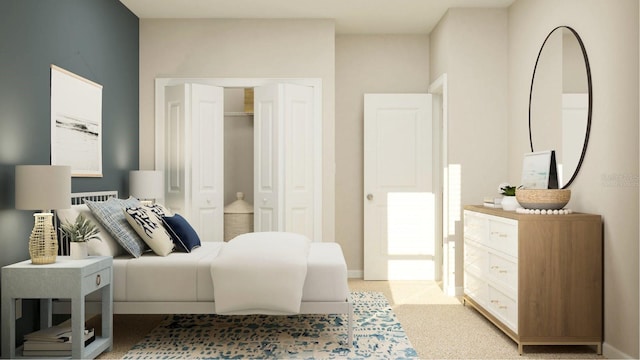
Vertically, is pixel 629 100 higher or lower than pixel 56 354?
higher

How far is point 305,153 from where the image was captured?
17.3 ft

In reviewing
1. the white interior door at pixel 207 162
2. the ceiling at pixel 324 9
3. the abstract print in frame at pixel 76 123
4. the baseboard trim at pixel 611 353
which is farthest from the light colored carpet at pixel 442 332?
the ceiling at pixel 324 9

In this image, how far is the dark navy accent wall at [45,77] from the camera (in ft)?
10.1

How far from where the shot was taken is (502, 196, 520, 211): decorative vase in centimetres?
376

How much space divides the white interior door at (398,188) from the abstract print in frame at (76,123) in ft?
9.12

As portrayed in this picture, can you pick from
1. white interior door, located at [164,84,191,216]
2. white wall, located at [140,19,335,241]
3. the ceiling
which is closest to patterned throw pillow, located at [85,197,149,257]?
white interior door, located at [164,84,191,216]

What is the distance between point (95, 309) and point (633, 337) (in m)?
3.30

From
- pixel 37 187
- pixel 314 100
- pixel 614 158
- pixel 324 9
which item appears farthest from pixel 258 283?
pixel 324 9

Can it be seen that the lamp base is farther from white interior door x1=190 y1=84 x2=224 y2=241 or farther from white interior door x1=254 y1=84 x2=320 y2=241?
A: white interior door x1=254 y1=84 x2=320 y2=241

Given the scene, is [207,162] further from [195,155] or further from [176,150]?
[176,150]

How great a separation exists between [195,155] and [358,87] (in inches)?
79.5

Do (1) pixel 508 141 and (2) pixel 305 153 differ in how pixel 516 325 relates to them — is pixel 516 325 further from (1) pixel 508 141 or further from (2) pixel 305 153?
(2) pixel 305 153

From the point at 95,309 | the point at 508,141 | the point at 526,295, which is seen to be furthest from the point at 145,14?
the point at 526,295

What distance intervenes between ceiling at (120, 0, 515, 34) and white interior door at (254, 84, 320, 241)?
757 mm
